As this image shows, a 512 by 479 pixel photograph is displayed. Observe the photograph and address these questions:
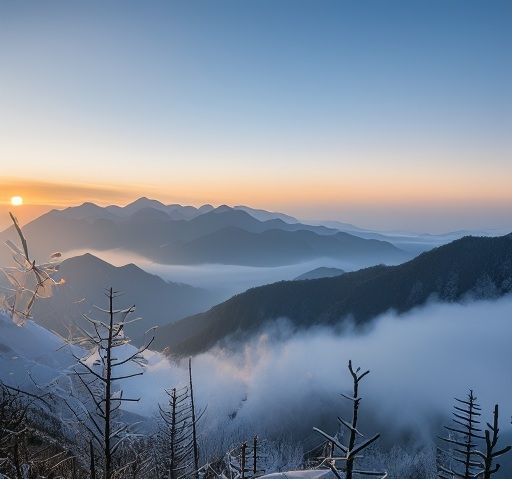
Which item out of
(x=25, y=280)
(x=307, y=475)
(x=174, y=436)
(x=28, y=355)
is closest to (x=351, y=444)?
(x=307, y=475)

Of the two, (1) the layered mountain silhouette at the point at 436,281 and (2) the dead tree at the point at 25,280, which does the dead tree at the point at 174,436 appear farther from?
(1) the layered mountain silhouette at the point at 436,281

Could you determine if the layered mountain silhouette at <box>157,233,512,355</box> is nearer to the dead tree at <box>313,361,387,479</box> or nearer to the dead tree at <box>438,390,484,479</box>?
the dead tree at <box>438,390,484,479</box>

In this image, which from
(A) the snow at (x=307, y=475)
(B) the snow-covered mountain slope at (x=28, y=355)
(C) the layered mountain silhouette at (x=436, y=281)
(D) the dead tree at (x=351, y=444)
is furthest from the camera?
(C) the layered mountain silhouette at (x=436, y=281)

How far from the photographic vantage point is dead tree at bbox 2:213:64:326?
440 centimetres

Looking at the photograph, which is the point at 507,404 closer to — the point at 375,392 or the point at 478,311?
the point at 478,311

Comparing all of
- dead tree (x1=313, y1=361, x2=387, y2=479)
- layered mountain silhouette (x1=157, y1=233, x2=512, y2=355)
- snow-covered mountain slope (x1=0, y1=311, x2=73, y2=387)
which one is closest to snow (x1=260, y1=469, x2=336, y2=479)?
dead tree (x1=313, y1=361, x2=387, y2=479)

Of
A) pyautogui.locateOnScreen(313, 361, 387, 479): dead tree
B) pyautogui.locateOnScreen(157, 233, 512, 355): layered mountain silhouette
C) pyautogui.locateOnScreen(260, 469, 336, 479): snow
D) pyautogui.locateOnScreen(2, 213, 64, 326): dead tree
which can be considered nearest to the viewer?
pyautogui.locateOnScreen(2, 213, 64, 326): dead tree

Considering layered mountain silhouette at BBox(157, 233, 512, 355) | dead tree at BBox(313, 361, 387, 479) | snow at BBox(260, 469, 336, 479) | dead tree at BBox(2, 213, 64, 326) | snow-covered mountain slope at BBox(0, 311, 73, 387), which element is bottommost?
snow-covered mountain slope at BBox(0, 311, 73, 387)

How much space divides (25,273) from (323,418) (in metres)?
165

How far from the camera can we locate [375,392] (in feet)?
587

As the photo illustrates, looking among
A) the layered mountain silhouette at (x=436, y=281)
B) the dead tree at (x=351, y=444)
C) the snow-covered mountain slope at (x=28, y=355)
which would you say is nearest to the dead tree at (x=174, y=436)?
the dead tree at (x=351, y=444)

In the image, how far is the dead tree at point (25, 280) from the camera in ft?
14.4

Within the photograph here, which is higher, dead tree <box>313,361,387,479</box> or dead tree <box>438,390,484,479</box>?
dead tree <box>313,361,387,479</box>

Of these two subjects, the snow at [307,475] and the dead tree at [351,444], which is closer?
the dead tree at [351,444]
